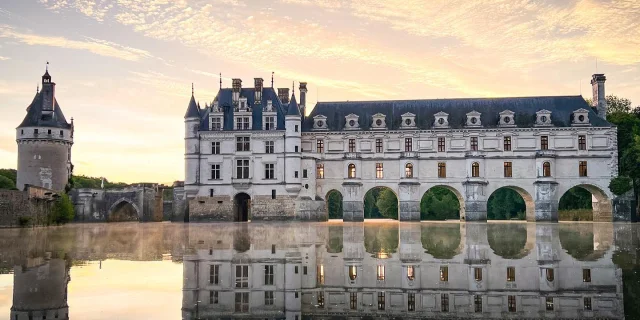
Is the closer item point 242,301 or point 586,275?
point 242,301

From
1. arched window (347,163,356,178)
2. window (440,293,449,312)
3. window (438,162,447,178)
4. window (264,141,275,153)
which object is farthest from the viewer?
arched window (347,163,356,178)

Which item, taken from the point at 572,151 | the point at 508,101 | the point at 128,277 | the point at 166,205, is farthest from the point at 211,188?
the point at 128,277

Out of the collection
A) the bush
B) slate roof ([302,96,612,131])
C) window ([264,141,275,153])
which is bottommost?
the bush

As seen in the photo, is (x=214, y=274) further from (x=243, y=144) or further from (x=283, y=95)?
(x=283, y=95)

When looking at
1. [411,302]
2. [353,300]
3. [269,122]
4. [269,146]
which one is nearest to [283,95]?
[269,122]

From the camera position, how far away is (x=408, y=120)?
2200 inches

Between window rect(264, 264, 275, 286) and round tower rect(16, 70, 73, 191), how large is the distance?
4787cm

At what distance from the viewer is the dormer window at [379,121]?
184 ft

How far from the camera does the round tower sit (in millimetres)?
55250

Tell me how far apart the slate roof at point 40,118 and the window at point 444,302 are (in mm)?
54378

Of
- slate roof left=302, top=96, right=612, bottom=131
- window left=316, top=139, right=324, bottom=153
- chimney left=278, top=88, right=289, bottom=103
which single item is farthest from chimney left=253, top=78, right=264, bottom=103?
window left=316, top=139, right=324, bottom=153

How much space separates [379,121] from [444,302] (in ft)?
155

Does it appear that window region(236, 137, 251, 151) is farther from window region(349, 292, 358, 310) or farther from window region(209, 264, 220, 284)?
window region(349, 292, 358, 310)

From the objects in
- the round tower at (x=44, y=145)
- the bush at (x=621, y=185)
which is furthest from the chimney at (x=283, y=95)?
the bush at (x=621, y=185)
